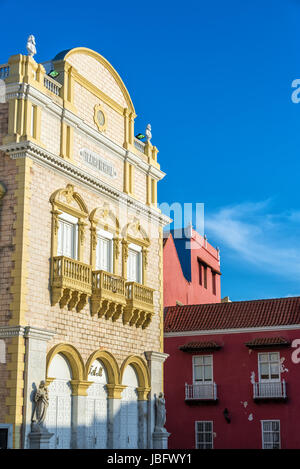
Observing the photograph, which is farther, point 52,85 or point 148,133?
point 148,133

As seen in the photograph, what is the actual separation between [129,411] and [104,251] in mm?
5633

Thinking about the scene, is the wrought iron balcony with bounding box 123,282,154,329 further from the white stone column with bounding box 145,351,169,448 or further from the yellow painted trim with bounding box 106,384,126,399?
the yellow painted trim with bounding box 106,384,126,399

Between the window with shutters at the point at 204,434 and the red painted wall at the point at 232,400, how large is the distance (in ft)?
0.63

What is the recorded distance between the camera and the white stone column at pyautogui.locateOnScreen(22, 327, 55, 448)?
20688 millimetres

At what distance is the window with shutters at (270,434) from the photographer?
29578 millimetres

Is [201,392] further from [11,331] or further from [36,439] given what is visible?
[11,331]

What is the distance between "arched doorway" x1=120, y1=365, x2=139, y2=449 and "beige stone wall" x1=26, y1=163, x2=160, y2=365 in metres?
0.91

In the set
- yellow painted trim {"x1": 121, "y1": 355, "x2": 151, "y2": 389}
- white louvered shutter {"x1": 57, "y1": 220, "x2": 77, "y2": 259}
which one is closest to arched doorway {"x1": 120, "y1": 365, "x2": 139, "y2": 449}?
yellow painted trim {"x1": 121, "y1": 355, "x2": 151, "y2": 389}

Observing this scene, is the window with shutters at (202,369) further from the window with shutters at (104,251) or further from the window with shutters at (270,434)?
the window with shutters at (104,251)

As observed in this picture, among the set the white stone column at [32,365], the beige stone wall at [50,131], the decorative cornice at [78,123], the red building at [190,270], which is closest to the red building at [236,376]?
the red building at [190,270]

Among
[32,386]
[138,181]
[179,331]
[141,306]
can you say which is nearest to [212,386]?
[179,331]

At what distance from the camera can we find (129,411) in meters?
26.2

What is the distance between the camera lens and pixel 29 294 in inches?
849

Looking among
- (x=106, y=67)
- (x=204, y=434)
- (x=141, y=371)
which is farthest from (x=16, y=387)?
(x=204, y=434)
